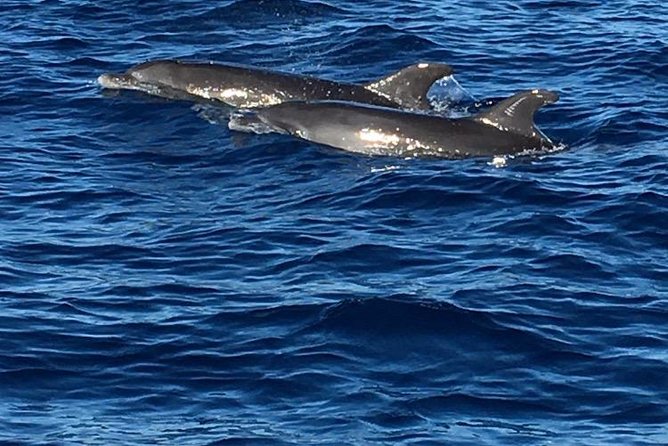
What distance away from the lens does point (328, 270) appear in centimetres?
1820

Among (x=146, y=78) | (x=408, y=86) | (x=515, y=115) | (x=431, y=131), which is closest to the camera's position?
(x=515, y=115)

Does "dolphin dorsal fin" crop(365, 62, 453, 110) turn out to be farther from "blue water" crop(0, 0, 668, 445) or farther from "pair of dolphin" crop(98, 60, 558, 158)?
"blue water" crop(0, 0, 668, 445)

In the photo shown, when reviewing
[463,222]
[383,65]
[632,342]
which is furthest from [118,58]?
[632,342]

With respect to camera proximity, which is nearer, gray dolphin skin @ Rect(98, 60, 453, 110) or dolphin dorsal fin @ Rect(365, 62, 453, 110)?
dolphin dorsal fin @ Rect(365, 62, 453, 110)

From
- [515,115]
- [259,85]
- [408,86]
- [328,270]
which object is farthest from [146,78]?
[328,270]

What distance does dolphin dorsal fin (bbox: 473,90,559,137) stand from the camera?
22.3m

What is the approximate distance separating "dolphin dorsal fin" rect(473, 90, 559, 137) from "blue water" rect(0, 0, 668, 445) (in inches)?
20.9

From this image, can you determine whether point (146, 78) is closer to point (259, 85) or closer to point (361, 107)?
point (259, 85)

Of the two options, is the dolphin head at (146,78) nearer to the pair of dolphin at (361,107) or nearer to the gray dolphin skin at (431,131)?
the pair of dolphin at (361,107)

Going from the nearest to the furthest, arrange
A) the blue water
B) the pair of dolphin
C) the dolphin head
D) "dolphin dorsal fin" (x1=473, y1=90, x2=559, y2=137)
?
the blue water → "dolphin dorsal fin" (x1=473, y1=90, x2=559, y2=137) → the pair of dolphin → the dolphin head

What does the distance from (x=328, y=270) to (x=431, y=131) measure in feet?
16.0

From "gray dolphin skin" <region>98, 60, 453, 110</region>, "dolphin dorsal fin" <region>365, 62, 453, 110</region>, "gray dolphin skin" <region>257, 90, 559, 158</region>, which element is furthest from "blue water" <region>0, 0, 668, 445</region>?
"dolphin dorsal fin" <region>365, 62, 453, 110</region>

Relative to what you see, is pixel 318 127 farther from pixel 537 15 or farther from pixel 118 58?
pixel 537 15

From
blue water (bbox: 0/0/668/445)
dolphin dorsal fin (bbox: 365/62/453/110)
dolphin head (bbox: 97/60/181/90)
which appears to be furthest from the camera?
dolphin head (bbox: 97/60/181/90)
